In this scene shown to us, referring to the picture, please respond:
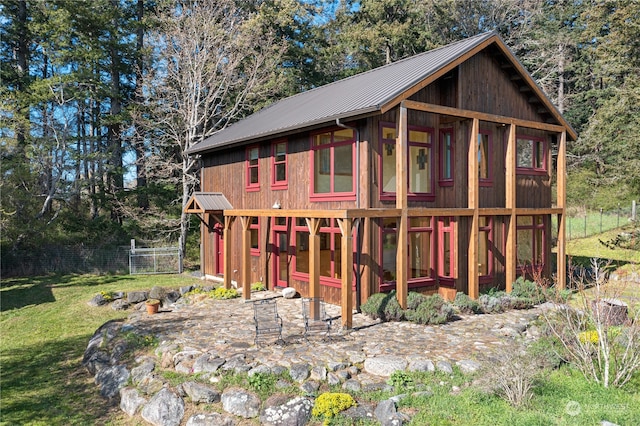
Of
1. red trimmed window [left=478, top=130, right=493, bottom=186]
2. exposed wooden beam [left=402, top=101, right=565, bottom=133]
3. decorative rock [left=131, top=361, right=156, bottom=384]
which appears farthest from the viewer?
red trimmed window [left=478, top=130, right=493, bottom=186]

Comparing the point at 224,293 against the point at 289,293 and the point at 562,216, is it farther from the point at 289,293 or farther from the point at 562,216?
the point at 562,216

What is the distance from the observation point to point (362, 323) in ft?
34.6

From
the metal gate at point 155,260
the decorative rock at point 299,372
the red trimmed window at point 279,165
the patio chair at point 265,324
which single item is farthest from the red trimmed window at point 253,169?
the decorative rock at point 299,372

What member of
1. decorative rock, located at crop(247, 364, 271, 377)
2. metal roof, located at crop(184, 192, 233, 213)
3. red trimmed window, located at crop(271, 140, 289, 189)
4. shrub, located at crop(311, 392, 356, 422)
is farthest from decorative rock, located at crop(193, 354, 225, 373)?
metal roof, located at crop(184, 192, 233, 213)

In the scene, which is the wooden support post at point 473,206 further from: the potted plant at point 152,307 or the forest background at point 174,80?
the forest background at point 174,80

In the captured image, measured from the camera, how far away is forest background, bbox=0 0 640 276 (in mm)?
21344

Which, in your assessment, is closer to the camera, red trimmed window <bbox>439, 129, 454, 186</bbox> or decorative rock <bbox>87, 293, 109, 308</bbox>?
red trimmed window <bbox>439, 129, 454, 186</bbox>

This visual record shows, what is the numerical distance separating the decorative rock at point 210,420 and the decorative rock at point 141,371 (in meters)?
1.91

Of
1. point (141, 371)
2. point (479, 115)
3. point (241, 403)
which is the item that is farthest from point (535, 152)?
point (141, 371)

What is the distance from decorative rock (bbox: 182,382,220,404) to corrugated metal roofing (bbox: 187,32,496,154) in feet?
22.2

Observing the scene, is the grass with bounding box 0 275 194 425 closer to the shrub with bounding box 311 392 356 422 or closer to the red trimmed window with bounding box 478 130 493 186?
the shrub with bounding box 311 392 356 422

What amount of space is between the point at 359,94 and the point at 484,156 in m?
4.58

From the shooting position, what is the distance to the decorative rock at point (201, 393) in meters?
7.19

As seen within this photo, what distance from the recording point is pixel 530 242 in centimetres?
1520
